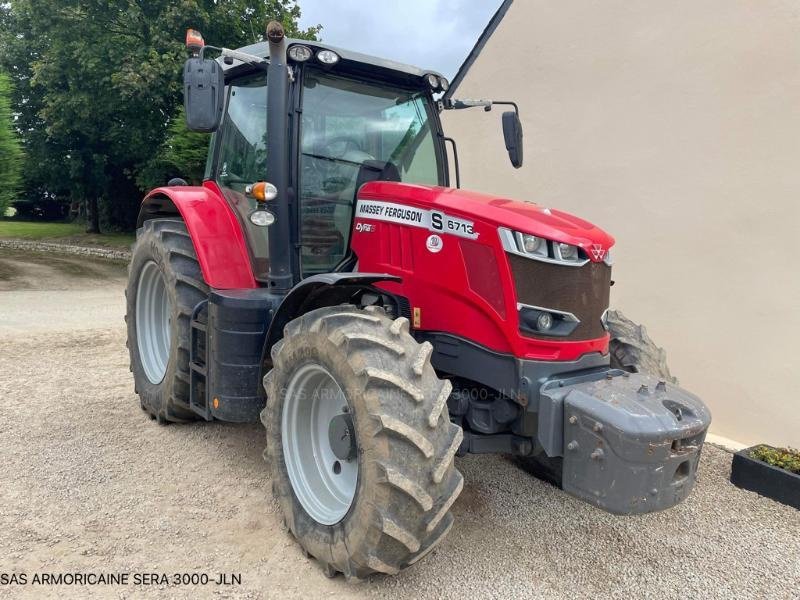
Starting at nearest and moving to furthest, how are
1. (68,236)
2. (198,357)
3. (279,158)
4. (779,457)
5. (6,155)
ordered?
(279,158) < (198,357) < (779,457) < (6,155) < (68,236)

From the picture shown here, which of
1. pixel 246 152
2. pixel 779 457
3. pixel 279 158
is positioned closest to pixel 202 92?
pixel 279 158

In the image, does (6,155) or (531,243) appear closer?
(531,243)

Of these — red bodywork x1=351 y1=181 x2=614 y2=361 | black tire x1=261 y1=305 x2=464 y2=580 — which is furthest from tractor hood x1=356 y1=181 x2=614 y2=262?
black tire x1=261 y1=305 x2=464 y2=580

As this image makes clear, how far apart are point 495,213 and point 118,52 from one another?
14.5 meters

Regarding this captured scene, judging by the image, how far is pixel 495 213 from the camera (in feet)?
8.85

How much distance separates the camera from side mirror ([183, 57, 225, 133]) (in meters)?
2.68

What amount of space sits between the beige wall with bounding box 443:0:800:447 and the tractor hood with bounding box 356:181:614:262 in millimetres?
2231

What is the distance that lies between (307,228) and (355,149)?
53 centimetres

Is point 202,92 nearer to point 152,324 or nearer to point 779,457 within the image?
point 152,324

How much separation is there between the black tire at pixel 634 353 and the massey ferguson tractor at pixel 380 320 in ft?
0.06

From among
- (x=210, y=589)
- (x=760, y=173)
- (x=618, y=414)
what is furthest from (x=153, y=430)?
(x=760, y=173)

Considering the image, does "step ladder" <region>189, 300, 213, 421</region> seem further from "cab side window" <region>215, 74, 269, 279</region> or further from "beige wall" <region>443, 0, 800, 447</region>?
"beige wall" <region>443, 0, 800, 447</region>

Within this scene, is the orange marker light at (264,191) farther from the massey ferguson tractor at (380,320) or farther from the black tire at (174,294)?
the black tire at (174,294)

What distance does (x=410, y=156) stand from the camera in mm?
3545
